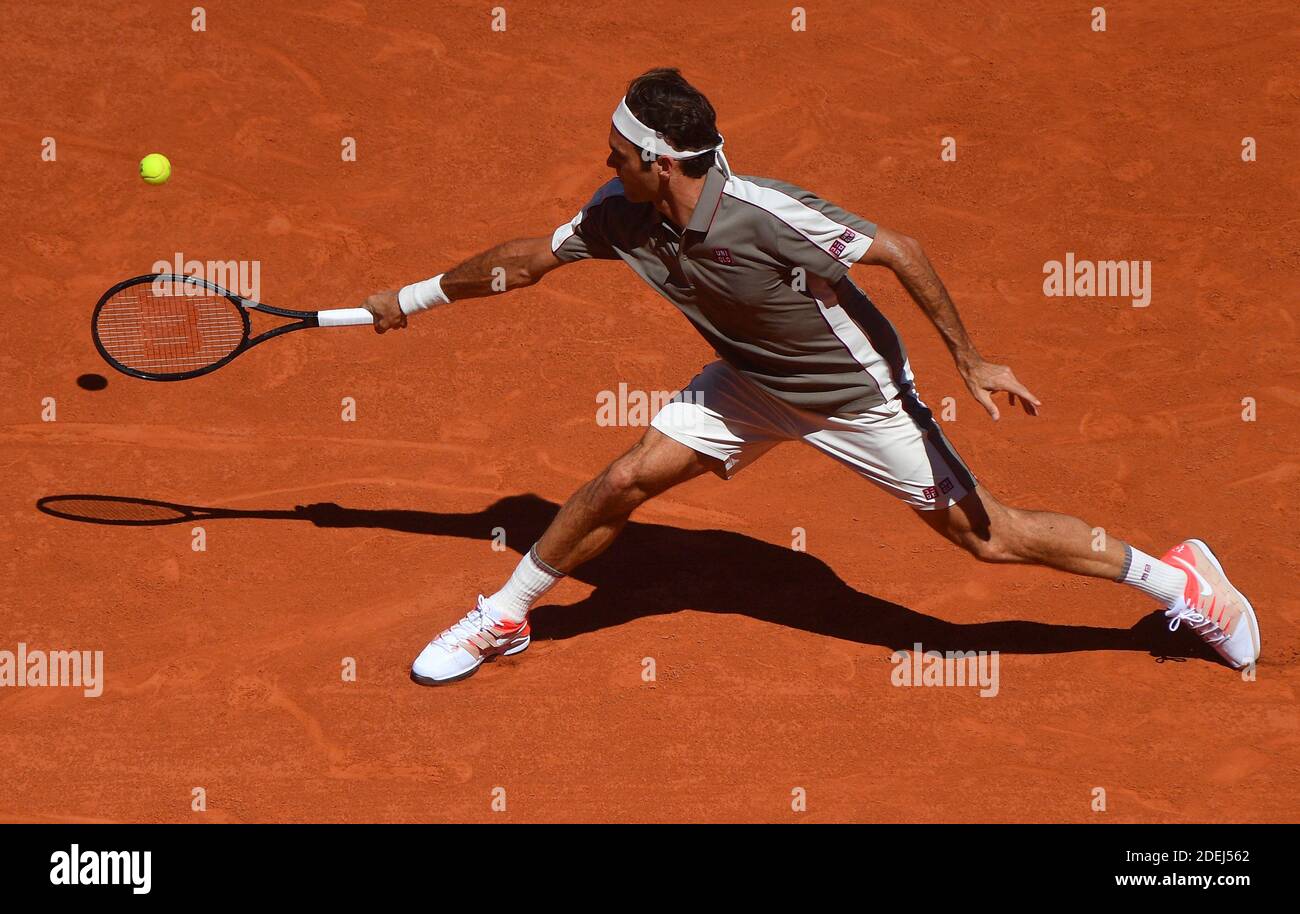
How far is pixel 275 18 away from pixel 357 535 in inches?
155

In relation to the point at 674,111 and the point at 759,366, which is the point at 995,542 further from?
the point at 674,111

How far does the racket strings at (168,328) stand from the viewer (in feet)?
23.2

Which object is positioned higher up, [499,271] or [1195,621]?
[499,271]

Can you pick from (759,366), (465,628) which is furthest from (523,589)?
(759,366)

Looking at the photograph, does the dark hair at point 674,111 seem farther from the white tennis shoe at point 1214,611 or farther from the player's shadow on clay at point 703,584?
the white tennis shoe at point 1214,611

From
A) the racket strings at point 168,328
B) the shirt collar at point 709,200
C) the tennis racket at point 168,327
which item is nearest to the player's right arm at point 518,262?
the shirt collar at point 709,200

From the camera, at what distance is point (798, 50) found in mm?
8938

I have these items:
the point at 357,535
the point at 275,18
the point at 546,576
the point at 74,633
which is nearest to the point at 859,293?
the point at 546,576

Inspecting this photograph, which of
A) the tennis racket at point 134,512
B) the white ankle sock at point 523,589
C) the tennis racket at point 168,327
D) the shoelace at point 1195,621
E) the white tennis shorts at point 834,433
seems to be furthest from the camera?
the tennis racket at point 168,327

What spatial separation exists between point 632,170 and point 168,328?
300 centimetres

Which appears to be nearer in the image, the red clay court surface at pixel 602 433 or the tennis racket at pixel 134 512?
the red clay court surface at pixel 602 433

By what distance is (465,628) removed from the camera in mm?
6031

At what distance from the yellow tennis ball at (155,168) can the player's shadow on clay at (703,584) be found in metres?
1.82

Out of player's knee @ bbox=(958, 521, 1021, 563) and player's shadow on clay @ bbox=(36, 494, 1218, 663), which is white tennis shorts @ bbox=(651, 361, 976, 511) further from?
player's shadow on clay @ bbox=(36, 494, 1218, 663)
